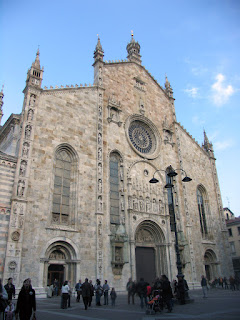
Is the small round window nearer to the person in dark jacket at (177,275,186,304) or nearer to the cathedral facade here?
the cathedral facade

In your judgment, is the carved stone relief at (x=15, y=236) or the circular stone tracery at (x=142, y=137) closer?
the carved stone relief at (x=15, y=236)

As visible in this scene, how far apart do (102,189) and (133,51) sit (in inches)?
743

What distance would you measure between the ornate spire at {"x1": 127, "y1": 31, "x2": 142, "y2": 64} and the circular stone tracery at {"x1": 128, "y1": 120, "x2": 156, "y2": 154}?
849 cm

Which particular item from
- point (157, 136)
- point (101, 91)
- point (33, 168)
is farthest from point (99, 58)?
point (33, 168)

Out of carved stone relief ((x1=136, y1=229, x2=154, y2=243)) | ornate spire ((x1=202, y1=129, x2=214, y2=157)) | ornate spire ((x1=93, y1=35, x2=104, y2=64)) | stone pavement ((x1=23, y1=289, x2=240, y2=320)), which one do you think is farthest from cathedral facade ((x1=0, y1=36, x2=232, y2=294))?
stone pavement ((x1=23, y1=289, x2=240, y2=320))

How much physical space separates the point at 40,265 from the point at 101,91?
16.0m

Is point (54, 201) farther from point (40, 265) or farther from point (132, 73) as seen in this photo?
point (132, 73)

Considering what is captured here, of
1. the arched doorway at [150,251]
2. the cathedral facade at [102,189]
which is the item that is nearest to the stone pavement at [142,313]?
the cathedral facade at [102,189]

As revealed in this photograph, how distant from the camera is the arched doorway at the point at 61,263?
63.5ft

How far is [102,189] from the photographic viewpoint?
22953mm

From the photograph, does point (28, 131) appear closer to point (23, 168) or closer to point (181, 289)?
point (23, 168)

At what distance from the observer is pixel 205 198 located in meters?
33.4

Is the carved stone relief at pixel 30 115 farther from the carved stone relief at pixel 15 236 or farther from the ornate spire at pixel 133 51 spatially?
the ornate spire at pixel 133 51

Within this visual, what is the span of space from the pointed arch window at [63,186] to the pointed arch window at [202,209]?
16548mm
